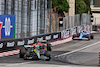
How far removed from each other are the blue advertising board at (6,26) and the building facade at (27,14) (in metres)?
3.94

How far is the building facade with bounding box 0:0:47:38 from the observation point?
32781mm

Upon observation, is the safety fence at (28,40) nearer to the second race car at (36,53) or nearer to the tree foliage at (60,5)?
the second race car at (36,53)

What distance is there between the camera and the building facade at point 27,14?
32.8 metres

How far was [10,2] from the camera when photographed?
33219mm

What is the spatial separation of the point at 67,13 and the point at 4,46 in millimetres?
37745

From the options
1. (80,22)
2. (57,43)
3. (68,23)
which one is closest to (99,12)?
(80,22)

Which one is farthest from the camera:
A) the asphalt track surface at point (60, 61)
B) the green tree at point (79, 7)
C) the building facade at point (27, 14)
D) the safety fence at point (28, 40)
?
the green tree at point (79, 7)

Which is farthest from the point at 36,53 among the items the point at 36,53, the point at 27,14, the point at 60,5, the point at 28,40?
the point at 60,5

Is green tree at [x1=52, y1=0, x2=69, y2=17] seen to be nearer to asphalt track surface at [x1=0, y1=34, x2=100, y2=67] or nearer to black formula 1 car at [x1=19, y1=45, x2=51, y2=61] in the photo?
asphalt track surface at [x1=0, y1=34, x2=100, y2=67]

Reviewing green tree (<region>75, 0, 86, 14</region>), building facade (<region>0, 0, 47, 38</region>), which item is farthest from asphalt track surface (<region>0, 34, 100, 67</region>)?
green tree (<region>75, 0, 86, 14</region>)

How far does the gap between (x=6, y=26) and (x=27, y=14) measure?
13.2 m

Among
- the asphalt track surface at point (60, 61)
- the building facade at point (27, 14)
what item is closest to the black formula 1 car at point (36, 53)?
the asphalt track surface at point (60, 61)

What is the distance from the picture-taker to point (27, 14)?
Answer: 128 ft

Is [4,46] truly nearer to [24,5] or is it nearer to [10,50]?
[10,50]
